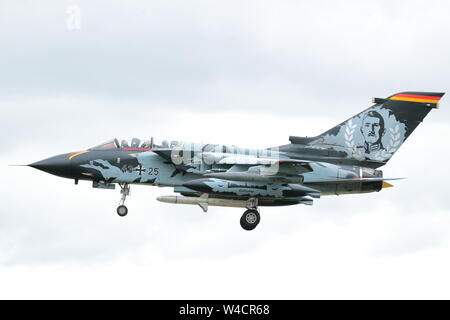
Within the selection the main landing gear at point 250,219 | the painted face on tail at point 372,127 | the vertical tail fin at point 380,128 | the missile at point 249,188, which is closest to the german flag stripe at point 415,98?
the vertical tail fin at point 380,128

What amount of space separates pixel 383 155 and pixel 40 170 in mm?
11604

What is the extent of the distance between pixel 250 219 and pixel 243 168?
174 cm

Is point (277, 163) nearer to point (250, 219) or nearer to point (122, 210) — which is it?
point (250, 219)

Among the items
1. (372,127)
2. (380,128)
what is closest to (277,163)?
(372,127)

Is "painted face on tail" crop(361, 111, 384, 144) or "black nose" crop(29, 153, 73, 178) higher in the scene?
"painted face on tail" crop(361, 111, 384, 144)

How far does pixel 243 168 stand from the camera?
27625 millimetres

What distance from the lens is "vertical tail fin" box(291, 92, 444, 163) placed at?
2917 cm

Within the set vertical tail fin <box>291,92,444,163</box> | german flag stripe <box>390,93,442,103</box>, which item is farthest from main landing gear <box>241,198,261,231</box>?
german flag stripe <box>390,93,442,103</box>

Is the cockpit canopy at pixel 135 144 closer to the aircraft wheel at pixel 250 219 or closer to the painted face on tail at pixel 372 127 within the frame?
the aircraft wheel at pixel 250 219

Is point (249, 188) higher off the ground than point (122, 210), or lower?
higher

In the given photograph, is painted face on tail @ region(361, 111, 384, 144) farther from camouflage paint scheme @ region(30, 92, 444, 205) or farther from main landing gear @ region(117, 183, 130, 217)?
main landing gear @ region(117, 183, 130, 217)

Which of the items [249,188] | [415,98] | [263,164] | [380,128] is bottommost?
[249,188]

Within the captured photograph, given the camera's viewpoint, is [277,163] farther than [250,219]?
No

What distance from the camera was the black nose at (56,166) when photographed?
2784 cm
